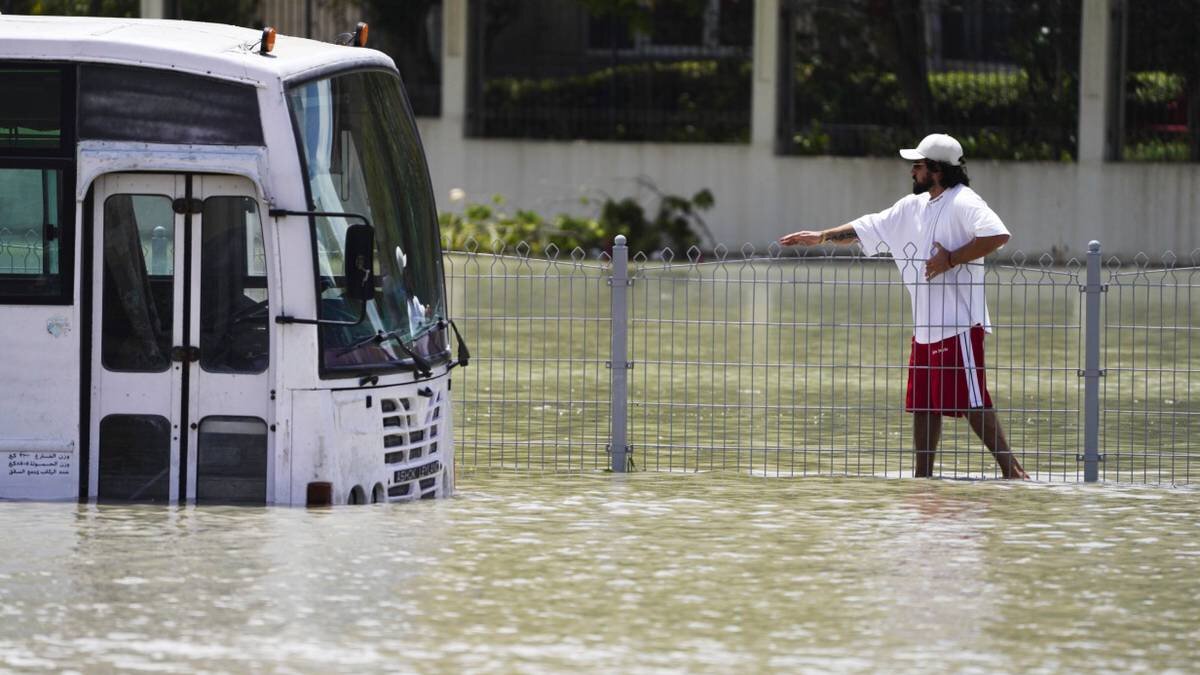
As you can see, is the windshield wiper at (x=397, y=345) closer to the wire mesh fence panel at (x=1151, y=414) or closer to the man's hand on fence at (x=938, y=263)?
the man's hand on fence at (x=938, y=263)

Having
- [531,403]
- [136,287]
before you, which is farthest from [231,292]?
[531,403]

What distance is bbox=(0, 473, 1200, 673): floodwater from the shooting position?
6.80 m

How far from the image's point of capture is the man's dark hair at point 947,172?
34.8 ft

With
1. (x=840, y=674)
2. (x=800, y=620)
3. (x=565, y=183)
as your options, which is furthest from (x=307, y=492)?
(x=565, y=183)

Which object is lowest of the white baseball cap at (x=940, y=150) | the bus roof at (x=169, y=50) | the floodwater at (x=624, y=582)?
the floodwater at (x=624, y=582)

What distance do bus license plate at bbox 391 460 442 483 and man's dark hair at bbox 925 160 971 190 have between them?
9.42 feet

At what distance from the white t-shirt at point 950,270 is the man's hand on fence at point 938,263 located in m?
0.03

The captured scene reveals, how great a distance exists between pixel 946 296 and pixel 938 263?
170 mm

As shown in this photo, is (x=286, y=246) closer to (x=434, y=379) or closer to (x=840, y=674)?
(x=434, y=379)

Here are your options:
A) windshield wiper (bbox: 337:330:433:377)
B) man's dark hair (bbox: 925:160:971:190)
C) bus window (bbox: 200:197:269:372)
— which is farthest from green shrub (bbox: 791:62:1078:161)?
bus window (bbox: 200:197:269:372)

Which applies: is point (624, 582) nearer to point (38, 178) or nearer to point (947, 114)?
point (38, 178)

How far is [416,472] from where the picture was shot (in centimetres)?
962

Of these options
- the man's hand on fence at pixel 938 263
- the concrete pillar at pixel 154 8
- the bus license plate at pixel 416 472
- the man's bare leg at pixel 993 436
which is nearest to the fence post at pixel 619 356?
the bus license plate at pixel 416 472

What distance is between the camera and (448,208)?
3041 cm
